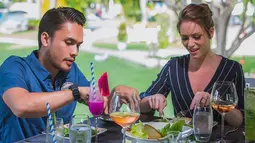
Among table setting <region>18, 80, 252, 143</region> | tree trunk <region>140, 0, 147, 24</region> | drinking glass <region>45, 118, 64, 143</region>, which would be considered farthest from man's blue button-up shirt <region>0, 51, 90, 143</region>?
tree trunk <region>140, 0, 147, 24</region>

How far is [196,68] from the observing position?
2.39 meters

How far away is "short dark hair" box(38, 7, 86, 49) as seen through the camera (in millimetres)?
2055

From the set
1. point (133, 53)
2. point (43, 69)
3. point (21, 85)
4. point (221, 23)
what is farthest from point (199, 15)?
point (133, 53)

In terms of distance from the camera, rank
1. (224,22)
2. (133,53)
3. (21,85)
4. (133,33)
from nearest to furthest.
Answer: (21,85) < (224,22) < (133,33) < (133,53)

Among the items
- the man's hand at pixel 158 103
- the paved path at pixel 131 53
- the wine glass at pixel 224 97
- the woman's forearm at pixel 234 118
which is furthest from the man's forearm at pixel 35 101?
the paved path at pixel 131 53

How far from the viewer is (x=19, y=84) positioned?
1832mm

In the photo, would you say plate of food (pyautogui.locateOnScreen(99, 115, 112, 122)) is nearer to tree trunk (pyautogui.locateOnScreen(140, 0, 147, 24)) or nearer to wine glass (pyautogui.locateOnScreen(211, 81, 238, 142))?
wine glass (pyautogui.locateOnScreen(211, 81, 238, 142))

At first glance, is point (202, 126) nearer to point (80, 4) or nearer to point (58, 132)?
point (58, 132)

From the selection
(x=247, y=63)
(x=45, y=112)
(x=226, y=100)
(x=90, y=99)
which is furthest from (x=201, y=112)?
(x=247, y=63)

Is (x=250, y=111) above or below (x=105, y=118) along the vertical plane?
above

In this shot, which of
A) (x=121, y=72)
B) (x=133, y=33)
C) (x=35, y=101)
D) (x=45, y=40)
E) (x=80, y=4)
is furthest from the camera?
(x=121, y=72)

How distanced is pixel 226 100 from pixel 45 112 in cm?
77

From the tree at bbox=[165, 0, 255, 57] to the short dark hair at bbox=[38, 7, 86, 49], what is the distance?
193 centimetres

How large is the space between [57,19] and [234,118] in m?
0.99
